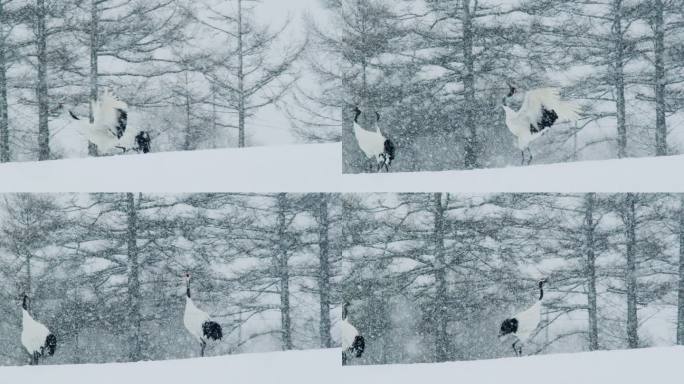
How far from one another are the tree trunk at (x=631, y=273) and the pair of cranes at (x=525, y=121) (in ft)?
1.98

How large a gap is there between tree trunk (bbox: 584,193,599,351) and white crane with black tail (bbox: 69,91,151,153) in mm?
2426

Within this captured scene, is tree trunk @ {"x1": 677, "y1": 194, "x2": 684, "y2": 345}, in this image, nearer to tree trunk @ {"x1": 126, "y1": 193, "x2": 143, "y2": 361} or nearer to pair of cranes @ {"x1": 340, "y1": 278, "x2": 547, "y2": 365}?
pair of cranes @ {"x1": 340, "y1": 278, "x2": 547, "y2": 365}

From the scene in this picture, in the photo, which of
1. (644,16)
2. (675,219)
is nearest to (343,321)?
(675,219)

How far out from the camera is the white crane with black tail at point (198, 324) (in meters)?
6.01

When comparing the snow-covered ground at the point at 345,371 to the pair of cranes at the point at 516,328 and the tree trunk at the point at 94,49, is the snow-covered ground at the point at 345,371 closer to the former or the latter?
the pair of cranes at the point at 516,328

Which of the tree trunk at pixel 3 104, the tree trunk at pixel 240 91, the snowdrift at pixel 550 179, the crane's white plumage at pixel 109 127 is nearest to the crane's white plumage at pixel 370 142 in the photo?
the snowdrift at pixel 550 179

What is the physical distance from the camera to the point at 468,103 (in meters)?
6.07

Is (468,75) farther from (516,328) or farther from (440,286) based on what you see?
(516,328)

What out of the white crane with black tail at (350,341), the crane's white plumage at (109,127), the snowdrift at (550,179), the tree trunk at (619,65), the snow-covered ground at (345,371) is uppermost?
the tree trunk at (619,65)

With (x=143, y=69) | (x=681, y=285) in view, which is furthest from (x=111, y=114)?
(x=681, y=285)

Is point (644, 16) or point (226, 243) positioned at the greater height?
point (644, 16)

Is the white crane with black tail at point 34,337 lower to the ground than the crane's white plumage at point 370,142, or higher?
lower

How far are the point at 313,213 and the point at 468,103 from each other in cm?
104

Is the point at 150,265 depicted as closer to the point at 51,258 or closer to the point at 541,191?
the point at 51,258
